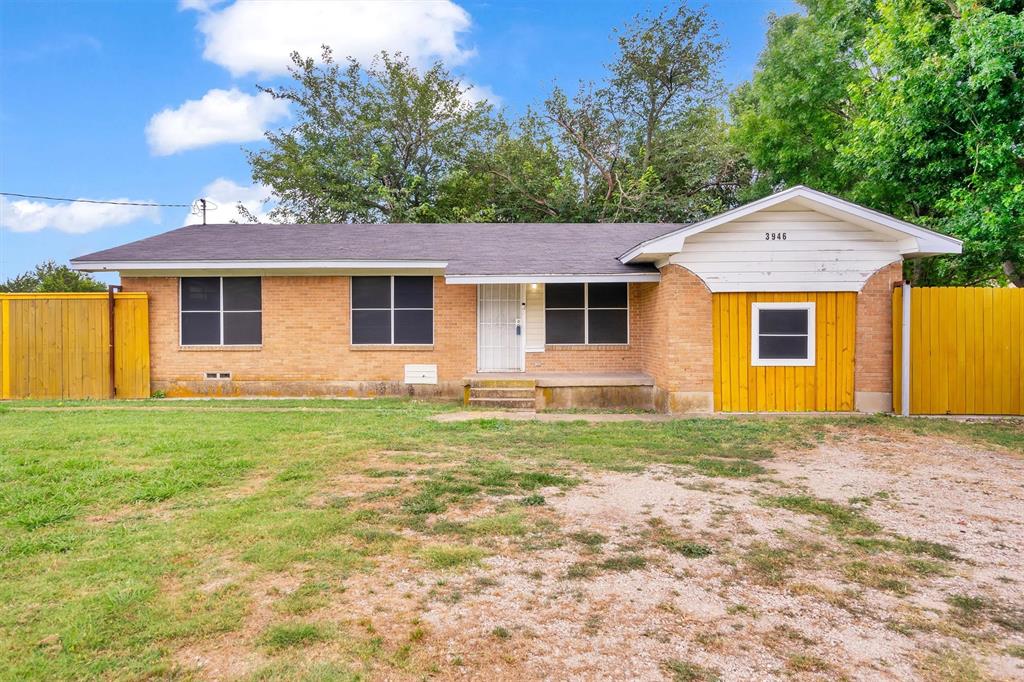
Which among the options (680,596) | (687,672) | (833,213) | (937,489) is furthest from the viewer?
(833,213)

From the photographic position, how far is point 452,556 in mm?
3719

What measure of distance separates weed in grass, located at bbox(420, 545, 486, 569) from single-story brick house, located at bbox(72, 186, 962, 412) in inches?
277

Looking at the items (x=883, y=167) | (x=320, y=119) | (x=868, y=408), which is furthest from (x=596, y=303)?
(x=320, y=119)

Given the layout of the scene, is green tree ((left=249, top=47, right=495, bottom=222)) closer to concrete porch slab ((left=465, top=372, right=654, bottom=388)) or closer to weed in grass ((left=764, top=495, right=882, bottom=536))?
concrete porch slab ((left=465, top=372, right=654, bottom=388))

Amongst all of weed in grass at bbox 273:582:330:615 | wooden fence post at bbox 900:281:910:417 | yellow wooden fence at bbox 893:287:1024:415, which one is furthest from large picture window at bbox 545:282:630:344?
→ weed in grass at bbox 273:582:330:615

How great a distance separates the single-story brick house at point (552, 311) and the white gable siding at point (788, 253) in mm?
25

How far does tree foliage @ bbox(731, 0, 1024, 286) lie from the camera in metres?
9.39

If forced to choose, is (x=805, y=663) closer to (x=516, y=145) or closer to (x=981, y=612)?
(x=981, y=612)

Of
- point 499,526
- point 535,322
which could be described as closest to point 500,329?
point 535,322

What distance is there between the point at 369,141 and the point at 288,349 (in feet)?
55.7

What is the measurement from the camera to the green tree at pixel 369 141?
24.3 metres

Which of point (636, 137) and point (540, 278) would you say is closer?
point (540, 278)

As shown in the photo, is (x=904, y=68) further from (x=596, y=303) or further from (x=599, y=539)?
(x=599, y=539)

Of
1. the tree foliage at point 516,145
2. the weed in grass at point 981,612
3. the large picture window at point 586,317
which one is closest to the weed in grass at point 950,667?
the weed in grass at point 981,612
